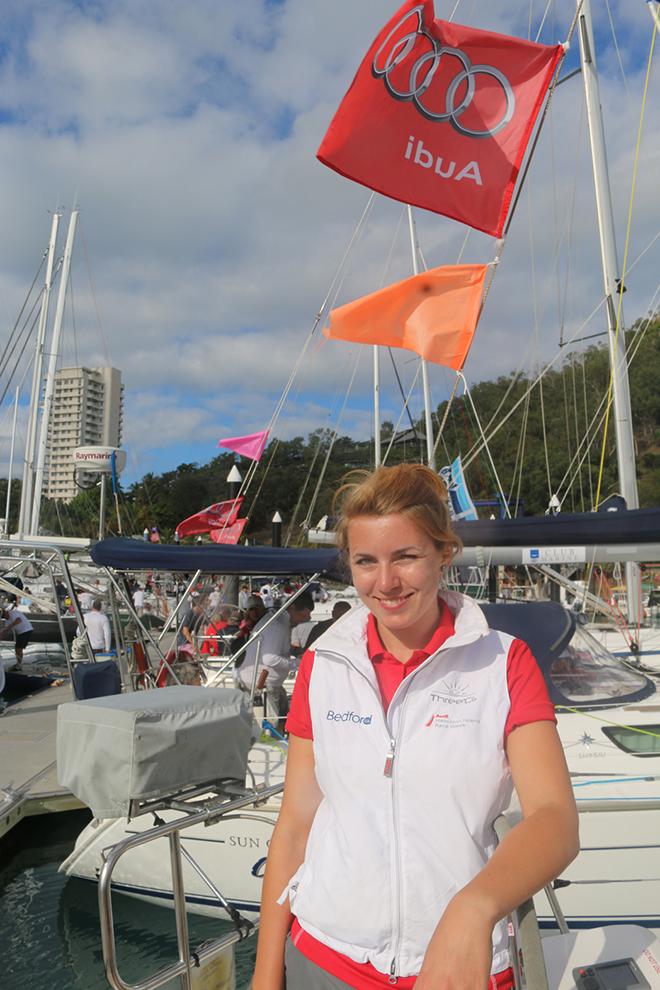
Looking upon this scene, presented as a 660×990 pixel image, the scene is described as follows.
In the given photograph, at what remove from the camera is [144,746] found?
2.61 m

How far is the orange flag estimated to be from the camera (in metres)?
7.14

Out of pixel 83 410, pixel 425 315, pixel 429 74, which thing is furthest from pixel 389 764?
pixel 83 410

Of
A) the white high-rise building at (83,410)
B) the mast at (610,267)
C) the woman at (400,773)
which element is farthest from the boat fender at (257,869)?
the white high-rise building at (83,410)

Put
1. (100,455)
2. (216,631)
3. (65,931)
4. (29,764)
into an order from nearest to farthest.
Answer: (65,931) → (29,764) → (216,631) → (100,455)

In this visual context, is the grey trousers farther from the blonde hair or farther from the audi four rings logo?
the audi four rings logo

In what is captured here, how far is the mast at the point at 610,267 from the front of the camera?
367 inches

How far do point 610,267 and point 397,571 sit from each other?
32.4ft

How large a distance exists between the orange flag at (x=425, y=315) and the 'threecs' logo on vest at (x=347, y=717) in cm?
579

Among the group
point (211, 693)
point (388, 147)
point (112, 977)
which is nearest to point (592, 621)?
point (388, 147)

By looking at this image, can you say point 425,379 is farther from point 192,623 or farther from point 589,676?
point 589,676

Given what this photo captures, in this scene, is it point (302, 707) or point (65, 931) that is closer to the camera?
point (302, 707)

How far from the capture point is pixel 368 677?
167cm

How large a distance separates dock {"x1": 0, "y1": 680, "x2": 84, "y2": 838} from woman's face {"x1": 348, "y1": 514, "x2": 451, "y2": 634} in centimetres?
455

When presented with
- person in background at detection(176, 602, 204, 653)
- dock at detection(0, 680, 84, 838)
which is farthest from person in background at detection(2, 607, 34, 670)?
person in background at detection(176, 602, 204, 653)
